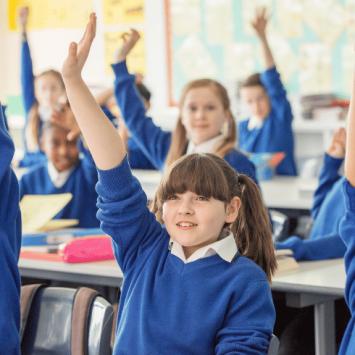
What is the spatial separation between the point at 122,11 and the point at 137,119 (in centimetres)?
340

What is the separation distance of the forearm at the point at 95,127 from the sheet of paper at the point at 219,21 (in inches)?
175

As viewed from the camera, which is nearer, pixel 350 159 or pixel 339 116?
pixel 350 159

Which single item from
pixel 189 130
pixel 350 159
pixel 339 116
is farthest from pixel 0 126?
pixel 339 116

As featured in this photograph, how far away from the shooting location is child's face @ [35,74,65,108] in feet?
13.5

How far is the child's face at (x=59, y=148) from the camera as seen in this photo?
2.83 meters

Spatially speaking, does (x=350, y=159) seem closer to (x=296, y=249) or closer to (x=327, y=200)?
(x=296, y=249)

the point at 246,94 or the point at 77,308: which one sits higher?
the point at 246,94

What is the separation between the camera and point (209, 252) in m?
1.25

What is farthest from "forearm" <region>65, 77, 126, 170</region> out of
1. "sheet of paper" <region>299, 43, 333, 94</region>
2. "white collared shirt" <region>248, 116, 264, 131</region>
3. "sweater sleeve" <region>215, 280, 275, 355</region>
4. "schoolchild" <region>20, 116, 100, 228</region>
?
"sheet of paper" <region>299, 43, 333, 94</region>

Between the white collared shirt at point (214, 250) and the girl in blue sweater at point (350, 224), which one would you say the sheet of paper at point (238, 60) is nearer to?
the girl in blue sweater at point (350, 224)

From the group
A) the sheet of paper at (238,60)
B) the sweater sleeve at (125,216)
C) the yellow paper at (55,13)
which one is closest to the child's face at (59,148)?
the sweater sleeve at (125,216)

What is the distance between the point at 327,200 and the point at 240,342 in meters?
1.11

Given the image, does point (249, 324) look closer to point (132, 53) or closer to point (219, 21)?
point (219, 21)

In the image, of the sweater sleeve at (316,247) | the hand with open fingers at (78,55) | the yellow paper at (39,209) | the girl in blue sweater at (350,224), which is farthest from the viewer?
the yellow paper at (39,209)
